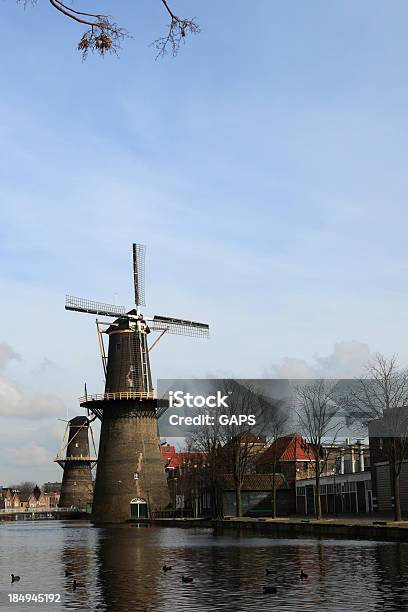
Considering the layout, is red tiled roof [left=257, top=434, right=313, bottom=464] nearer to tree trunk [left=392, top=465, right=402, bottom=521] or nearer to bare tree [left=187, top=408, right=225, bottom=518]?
bare tree [left=187, top=408, right=225, bottom=518]

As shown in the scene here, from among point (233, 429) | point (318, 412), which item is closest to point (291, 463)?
point (233, 429)

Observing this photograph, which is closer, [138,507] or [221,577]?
[221,577]

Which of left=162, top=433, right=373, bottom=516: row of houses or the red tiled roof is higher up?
the red tiled roof

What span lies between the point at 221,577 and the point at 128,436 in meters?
53.0

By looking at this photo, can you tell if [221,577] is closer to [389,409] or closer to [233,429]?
[389,409]

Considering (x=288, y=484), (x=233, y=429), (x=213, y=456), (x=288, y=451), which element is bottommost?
(x=288, y=484)

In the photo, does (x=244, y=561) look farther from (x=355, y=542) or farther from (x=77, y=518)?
(x=77, y=518)

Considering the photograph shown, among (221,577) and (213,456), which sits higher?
(213,456)

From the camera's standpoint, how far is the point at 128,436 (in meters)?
73.8

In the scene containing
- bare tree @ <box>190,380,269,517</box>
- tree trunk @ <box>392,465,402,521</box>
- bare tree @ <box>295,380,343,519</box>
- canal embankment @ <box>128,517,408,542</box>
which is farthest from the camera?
bare tree @ <box>190,380,269,517</box>

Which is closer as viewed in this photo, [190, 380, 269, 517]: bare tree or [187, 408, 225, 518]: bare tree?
[190, 380, 269, 517]: bare tree

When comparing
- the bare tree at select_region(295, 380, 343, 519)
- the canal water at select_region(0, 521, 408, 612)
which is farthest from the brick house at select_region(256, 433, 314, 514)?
the canal water at select_region(0, 521, 408, 612)

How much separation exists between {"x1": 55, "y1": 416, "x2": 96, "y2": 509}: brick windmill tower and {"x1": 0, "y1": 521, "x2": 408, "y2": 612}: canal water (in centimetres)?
8097

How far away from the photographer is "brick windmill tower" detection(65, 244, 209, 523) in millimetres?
73688
